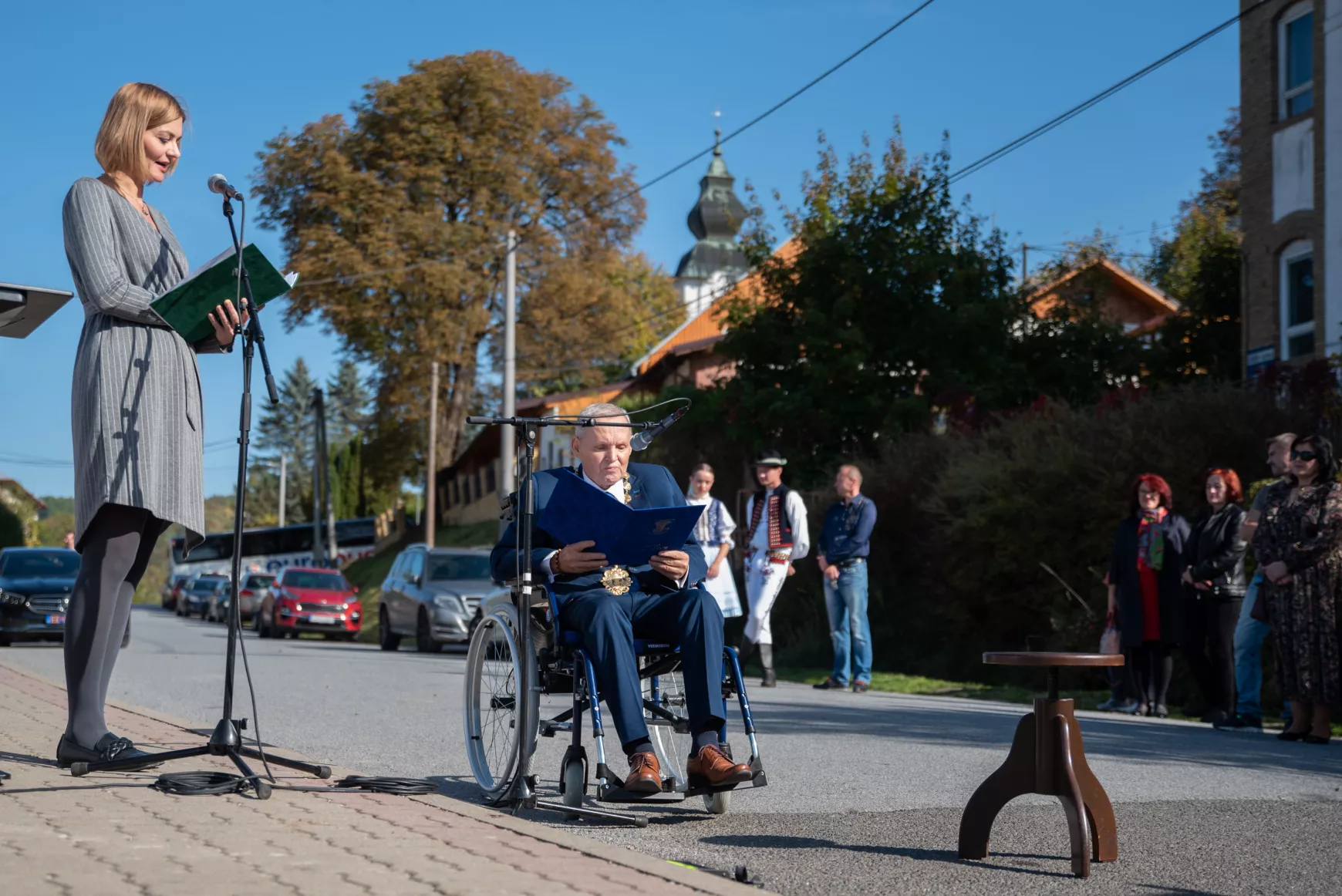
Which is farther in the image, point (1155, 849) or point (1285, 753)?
point (1285, 753)

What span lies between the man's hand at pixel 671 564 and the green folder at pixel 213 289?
1.70m

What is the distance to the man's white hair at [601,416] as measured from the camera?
6.35 m

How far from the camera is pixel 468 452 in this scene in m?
62.2

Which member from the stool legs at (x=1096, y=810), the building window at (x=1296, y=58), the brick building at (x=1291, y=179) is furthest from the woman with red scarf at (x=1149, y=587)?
the building window at (x=1296, y=58)

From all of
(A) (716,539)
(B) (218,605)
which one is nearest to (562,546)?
(A) (716,539)

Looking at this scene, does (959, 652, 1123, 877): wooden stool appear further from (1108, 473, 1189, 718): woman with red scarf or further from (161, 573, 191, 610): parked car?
(161, 573, 191, 610): parked car

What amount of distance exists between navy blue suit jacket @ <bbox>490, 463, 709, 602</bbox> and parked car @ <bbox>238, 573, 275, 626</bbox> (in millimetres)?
37018

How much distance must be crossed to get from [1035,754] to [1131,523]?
7.78 metres

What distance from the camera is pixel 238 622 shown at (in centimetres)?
592

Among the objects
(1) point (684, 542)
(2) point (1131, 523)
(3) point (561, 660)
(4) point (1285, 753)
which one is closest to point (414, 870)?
(3) point (561, 660)

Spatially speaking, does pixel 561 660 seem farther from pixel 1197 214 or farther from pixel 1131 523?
pixel 1197 214

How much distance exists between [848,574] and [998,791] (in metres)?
9.49

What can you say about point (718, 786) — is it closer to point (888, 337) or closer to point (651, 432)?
point (651, 432)

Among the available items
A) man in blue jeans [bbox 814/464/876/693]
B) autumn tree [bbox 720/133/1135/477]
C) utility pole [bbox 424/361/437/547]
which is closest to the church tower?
utility pole [bbox 424/361/437/547]
